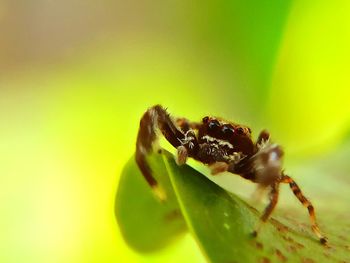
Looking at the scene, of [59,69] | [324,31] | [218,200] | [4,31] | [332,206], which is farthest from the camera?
[4,31]

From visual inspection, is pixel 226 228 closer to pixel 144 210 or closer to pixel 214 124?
pixel 144 210

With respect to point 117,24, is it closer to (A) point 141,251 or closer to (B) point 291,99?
(B) point 291,99

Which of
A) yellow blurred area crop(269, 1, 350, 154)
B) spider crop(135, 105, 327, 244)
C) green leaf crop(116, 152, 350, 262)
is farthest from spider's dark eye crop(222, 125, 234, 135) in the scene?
yellow blurred area crop(269, 1, 350, 154)

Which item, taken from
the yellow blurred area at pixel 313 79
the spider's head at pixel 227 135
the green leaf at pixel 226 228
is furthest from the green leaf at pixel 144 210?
the yellow blurred area at pixel 313 79

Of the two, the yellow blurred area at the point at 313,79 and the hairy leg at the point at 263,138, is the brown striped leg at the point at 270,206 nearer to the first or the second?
the hairy leg at the point at 263,138

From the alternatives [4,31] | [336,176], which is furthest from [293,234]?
[4,31]

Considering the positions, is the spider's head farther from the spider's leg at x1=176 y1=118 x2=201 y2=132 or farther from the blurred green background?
the blurred green background

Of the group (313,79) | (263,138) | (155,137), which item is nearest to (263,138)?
(263,138)
